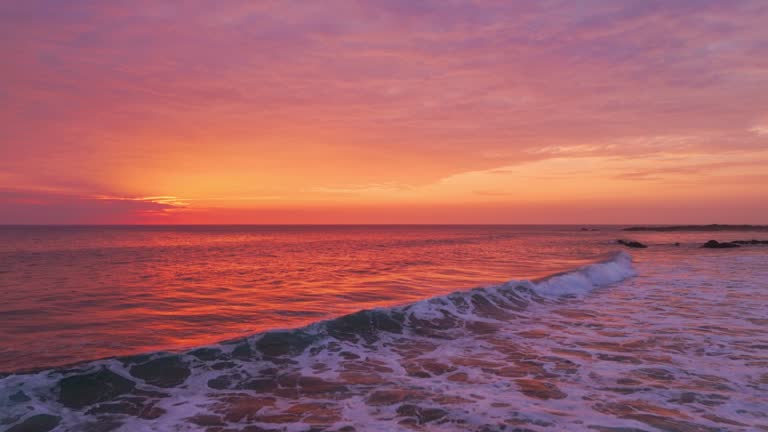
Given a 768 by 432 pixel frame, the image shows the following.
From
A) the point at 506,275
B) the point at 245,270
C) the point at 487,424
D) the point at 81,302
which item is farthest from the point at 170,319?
the point at 506,275

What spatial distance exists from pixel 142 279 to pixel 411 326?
15092 mm

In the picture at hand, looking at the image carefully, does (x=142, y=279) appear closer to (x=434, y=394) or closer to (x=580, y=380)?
(x=434, y=394)

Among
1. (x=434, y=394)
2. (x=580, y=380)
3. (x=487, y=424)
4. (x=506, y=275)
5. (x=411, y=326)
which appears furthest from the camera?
(x=506, y=275)

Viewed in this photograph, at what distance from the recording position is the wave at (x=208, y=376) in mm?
6805

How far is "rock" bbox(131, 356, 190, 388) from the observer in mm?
8023

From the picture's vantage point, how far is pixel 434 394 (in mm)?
7375

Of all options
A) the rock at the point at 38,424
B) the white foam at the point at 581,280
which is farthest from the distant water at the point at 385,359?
the white foam at the point at 581,280

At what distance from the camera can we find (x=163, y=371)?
8.37 metres

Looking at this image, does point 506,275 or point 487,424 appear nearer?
point 487,424

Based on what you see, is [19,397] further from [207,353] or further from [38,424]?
[207,353]

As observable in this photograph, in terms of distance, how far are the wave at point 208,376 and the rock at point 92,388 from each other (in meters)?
0.01

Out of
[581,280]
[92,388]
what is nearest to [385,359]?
[92,388]

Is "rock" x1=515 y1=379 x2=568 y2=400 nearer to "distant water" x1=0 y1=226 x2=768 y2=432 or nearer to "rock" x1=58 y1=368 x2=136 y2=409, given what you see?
"distant water" x1=0 y1=226 x2=768 y2=432

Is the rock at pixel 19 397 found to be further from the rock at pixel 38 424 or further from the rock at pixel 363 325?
the rock at pixel 363 325
